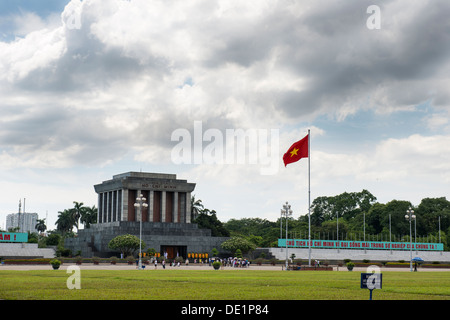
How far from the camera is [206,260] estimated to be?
321 feet

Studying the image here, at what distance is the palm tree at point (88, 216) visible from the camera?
462ft

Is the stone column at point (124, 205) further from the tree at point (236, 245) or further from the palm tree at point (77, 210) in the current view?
the palm tree at point (77, 210)

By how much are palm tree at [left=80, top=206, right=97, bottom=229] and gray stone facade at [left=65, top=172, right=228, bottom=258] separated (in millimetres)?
25071

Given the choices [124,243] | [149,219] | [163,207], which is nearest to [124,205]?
[149,219]

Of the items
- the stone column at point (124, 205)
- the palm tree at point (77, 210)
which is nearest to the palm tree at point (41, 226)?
the palm tree at point (77, 210)

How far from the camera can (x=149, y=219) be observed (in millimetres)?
108375

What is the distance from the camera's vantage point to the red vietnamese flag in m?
56.1

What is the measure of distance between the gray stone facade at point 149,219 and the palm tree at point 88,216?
987 inches

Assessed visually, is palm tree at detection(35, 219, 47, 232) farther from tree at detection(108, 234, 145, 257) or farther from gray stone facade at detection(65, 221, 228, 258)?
tree at detection(108, 234, 145, 257)

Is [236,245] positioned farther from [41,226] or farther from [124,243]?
[41,226]
